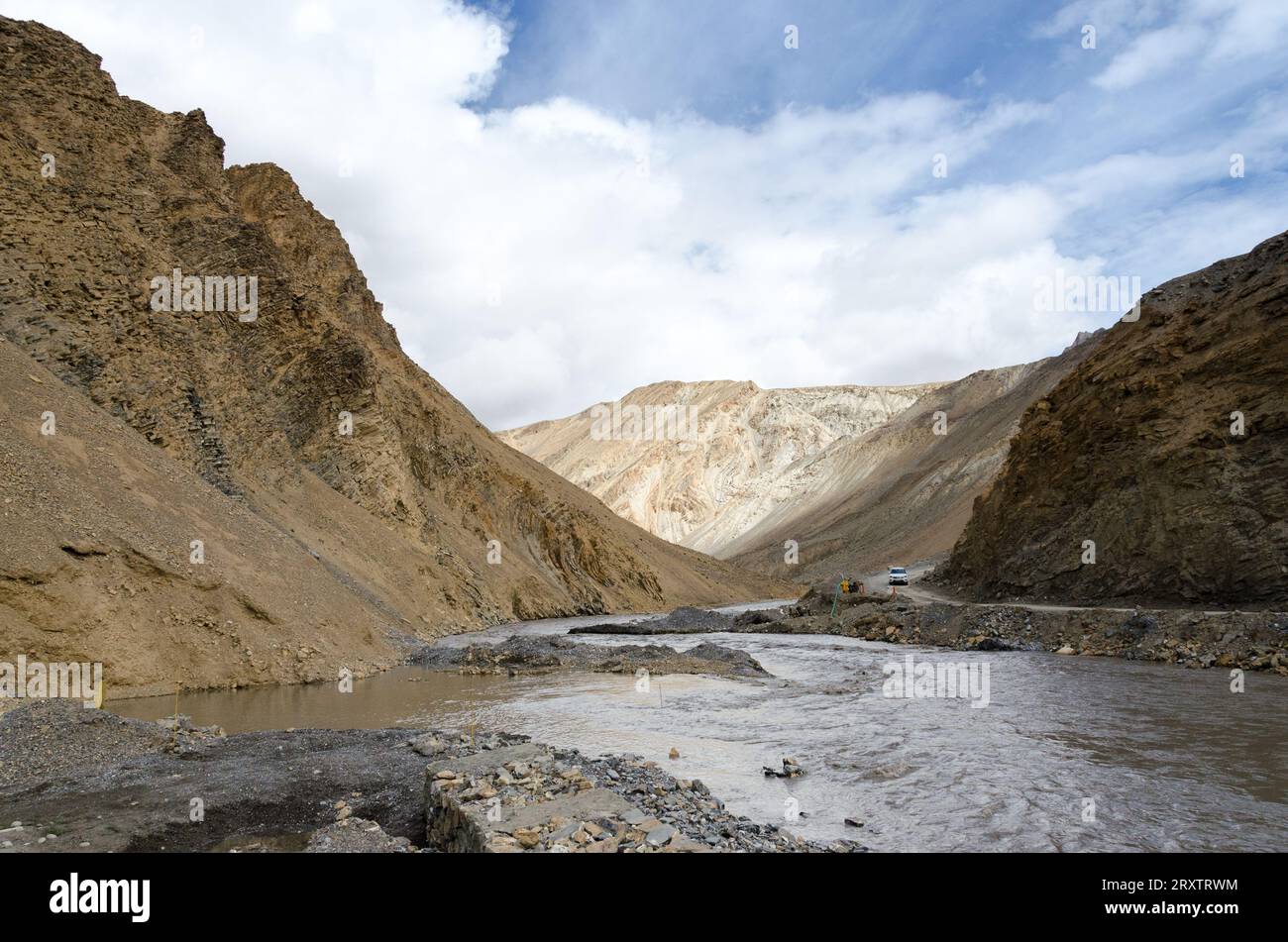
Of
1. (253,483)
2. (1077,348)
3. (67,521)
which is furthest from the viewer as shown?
(1077,348)

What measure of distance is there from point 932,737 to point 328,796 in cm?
919

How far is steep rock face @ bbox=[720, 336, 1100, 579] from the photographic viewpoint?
257 feet

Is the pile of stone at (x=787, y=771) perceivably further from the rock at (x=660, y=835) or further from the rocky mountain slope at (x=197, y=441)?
the rocky mountain slope at (x=197, y=441)

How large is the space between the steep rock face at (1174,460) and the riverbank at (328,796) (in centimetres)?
2101

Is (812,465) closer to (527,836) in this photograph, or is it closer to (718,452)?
(718,452)

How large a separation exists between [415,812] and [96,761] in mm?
4370

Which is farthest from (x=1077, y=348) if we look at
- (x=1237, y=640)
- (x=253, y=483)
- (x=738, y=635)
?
(x=253, y=483)

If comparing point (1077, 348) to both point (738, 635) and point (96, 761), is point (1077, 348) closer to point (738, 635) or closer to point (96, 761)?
point (738, 635)

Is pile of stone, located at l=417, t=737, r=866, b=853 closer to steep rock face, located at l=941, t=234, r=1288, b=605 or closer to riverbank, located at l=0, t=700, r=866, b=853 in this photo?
riverbank, located at l=0, t=700, r=866, b=853

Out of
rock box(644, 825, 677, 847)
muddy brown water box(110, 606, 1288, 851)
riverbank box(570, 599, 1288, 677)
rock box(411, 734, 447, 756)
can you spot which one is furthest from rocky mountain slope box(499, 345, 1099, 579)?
rock box(644, 825, 677, 847)

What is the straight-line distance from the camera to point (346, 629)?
1962 cm

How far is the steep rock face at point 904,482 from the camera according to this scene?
7838 centimetres

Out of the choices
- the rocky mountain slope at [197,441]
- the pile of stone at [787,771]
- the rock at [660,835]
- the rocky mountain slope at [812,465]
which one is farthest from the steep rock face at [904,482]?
the rock at [660,835]

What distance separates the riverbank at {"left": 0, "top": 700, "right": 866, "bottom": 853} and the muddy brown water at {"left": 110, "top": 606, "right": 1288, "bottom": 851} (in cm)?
127
